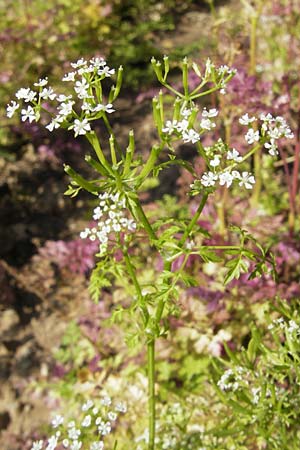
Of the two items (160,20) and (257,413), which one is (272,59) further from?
(257,413)

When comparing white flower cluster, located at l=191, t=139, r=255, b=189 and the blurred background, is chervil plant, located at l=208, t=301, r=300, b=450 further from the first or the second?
the blurred background

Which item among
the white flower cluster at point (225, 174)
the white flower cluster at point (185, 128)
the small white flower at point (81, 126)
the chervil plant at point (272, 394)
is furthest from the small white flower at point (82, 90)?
the chervil plant at point (272, 394)

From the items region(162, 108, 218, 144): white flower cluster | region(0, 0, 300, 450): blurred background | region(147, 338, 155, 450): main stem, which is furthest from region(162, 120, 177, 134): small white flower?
region(147, 338, 155, 450): main stem

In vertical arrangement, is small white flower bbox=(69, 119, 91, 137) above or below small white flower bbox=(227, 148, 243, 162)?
above

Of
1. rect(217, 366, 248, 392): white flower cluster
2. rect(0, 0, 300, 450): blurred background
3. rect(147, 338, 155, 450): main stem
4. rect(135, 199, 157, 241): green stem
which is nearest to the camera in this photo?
rect(135, 199, 157, 241): green stem

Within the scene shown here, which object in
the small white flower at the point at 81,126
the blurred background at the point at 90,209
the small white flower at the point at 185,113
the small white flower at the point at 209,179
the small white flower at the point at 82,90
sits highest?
the small white flower at the point at 82,90

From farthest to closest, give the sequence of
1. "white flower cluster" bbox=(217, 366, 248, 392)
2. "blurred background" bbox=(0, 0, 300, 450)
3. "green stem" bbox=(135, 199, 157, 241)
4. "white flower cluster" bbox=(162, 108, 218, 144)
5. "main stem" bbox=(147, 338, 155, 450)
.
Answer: "blurred background" bbox=(0, 0, 300, 450)
"white flower cluster" bbox=(217, 366, 248, 392)
"main stem" bbox=(147, 338, 155, 450)
"green stem" bbox=(135, 199, 157, 241)
"white flower cluster" bbox=(162, 108, 218, 144)

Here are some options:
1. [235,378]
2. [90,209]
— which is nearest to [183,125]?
[235,378]

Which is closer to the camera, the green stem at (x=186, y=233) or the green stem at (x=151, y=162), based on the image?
the green stem at (x=151, y=162)

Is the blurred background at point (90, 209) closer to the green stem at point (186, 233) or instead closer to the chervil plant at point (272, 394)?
the green stem at point (186, 233)

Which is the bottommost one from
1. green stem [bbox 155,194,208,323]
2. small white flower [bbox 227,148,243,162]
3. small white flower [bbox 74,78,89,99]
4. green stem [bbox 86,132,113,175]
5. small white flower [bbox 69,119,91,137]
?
green stem [bbox 155,194,208,323]

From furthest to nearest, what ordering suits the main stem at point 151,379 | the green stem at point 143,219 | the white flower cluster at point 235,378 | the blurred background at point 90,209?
the blurred background at point 90,209, the white flower cluster at point 235,378, the main stem at point 151,379, the green stem at point 143,219

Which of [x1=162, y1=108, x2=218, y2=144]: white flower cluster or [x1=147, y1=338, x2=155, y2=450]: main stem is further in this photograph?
[x1=147, y1=338, x2=155, y2=450]: main stem

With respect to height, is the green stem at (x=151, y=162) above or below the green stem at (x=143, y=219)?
above
